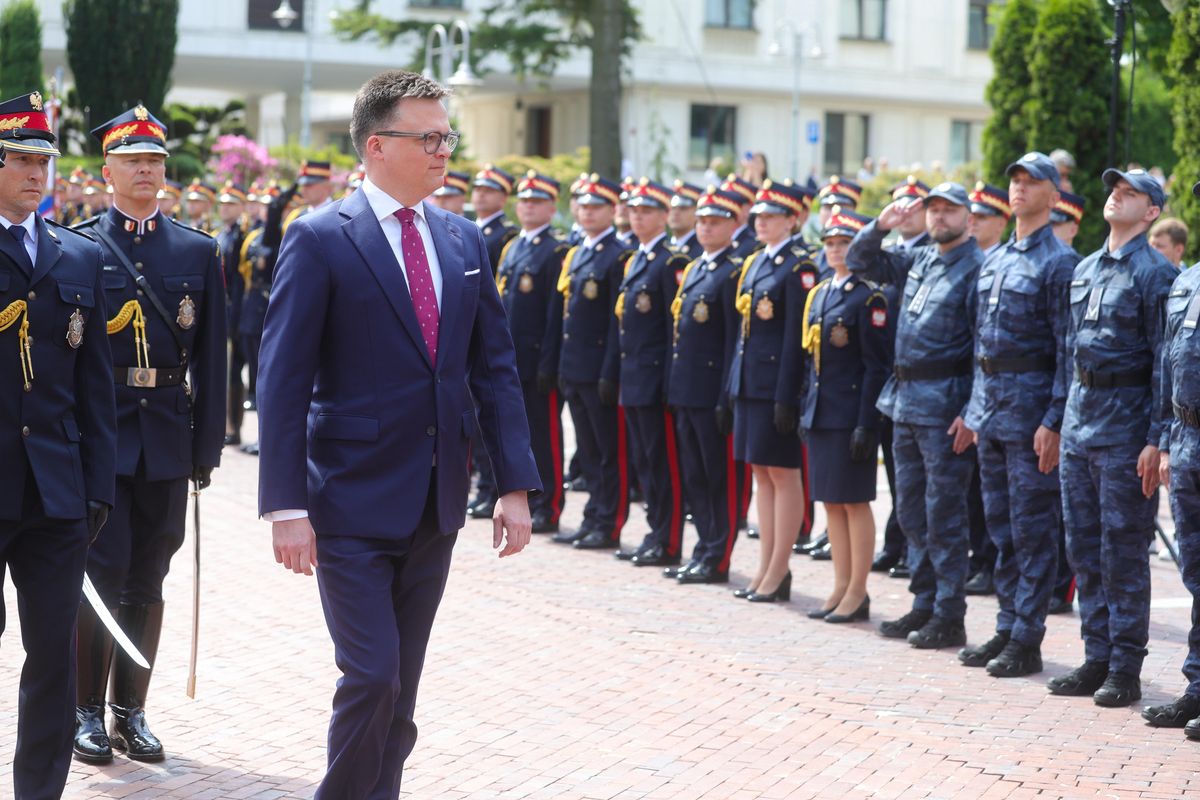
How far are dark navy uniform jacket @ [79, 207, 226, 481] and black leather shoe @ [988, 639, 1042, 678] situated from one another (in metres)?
3.70

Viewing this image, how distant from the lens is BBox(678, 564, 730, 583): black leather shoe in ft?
33.4

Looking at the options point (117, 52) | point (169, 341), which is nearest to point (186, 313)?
point (169, 341)

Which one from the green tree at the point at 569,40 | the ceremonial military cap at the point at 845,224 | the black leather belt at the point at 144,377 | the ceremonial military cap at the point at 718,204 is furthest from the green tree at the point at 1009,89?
the green tree at the point at 569,40

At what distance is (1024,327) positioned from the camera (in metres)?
7.90

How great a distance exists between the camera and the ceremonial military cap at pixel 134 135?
632 centimetres

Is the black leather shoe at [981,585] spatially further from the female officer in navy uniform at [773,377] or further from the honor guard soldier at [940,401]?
the honor guard soldier at [940,401]

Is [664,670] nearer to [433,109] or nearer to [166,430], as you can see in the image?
[166,430]

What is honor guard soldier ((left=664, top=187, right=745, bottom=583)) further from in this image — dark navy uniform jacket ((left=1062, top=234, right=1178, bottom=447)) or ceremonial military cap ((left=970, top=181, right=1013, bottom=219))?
dark navy uniform jacket ((left=1062, top=234, right=1178, bottom=447))

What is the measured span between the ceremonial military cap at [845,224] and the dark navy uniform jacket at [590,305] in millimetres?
2404

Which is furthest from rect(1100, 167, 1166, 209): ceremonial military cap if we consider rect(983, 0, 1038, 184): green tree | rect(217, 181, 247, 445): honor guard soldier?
rect(217, 181, 247, 445): honor guard soldier

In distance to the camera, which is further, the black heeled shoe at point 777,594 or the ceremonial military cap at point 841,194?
the ceremonial military cap at point 841,194

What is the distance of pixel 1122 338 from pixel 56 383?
14.5 ft

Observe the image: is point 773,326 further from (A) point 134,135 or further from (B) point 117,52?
(B) point 117,52

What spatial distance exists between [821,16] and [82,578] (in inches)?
1809
